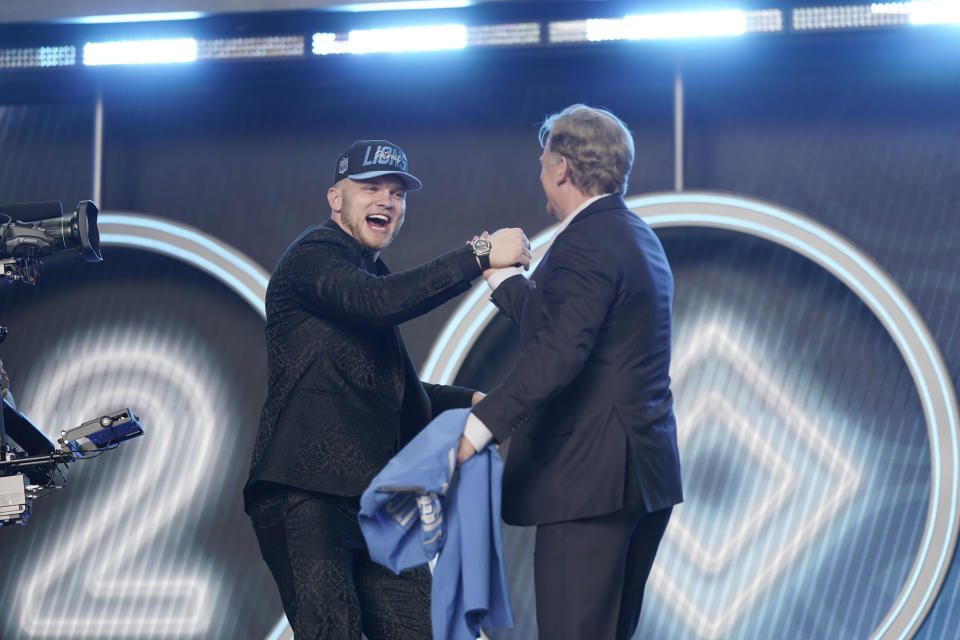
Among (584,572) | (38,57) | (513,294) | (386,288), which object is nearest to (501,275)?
(513,294)

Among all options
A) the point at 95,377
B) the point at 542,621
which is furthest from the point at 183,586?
the point at 542,621

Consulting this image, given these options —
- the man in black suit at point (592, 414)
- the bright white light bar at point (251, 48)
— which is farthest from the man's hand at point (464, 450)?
the bright white light bar at point (251, 48)

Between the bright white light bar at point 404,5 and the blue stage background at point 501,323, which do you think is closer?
the bright white light bar at point 404,5

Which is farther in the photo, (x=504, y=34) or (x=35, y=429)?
(x=504, y=34)

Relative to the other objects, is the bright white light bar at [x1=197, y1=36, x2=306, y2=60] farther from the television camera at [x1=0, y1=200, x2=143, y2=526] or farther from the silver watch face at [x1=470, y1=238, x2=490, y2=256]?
the silver watch face at [x1=470, y1=238, x2=490, y2=256]

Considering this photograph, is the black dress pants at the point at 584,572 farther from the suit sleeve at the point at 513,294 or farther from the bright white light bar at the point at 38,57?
the bright white light bar at the point at 38,57

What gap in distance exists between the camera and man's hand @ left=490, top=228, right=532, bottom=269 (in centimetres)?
217

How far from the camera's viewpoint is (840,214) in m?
3.57

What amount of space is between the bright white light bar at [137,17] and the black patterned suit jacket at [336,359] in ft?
4.84

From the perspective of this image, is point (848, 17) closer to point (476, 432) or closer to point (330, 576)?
point (476, 432)

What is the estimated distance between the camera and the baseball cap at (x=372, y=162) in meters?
2.30

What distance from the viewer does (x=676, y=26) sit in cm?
335

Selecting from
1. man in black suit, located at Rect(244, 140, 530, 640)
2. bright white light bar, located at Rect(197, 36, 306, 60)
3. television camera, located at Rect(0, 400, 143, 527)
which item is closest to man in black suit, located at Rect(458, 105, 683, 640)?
man in black suit, located at Rect(244, 140, 530, 640)

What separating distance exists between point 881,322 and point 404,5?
182 centimetres
